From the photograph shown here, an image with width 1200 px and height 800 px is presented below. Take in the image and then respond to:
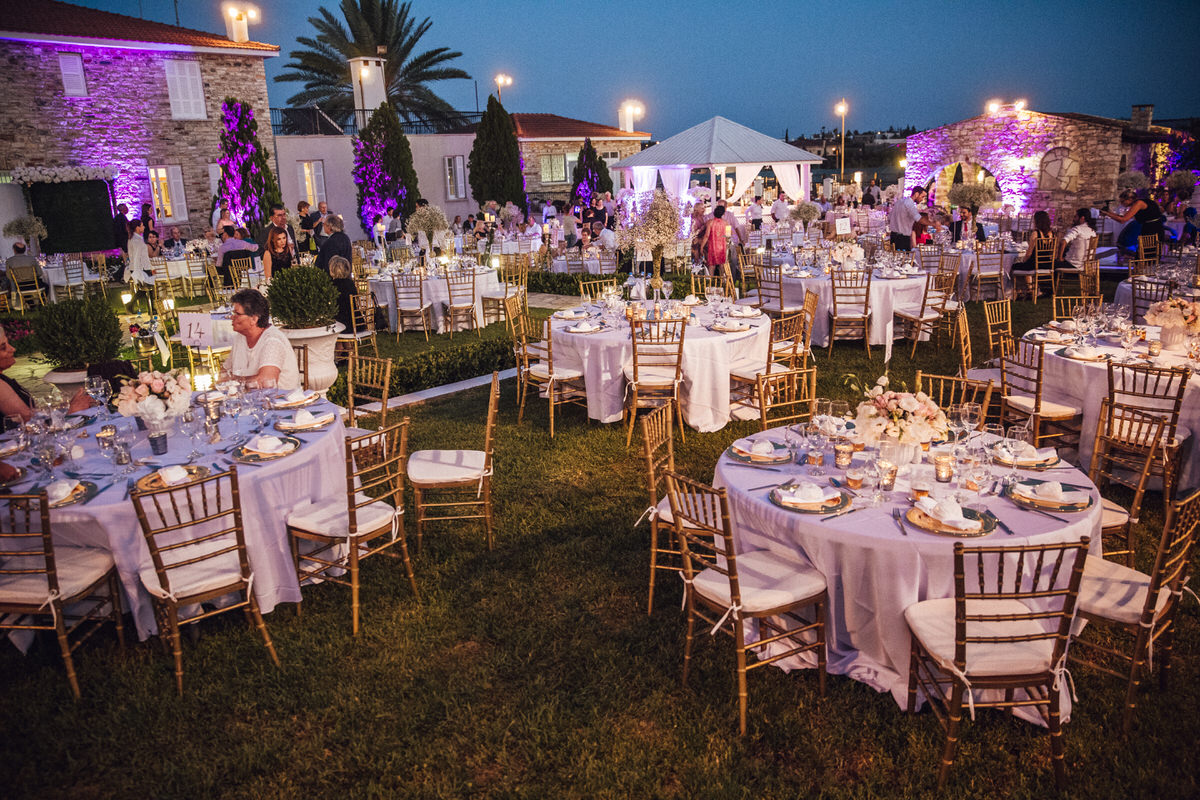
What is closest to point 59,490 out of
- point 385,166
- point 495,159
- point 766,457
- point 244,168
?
point 766,457

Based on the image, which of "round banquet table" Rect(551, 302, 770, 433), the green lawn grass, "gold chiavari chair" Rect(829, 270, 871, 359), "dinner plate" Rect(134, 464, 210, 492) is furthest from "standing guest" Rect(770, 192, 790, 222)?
"dinner plate" Rect(134, 464, 210, 492)

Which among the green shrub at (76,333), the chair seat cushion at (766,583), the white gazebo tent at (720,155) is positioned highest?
the white gazebo tent at (720,155)

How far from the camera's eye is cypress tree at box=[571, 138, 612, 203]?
23422mm

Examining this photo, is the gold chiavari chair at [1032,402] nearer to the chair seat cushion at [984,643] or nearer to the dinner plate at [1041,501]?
the dinner plate at [1041,501]

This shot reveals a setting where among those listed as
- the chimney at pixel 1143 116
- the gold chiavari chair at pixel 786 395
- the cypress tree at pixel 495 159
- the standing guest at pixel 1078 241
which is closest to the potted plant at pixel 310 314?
the gold chiavari chair at pixel 786 395

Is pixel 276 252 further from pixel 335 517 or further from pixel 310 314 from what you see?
pixel 335 517

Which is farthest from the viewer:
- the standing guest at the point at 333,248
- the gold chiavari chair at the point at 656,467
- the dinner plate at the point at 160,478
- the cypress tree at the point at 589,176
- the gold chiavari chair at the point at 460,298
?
the cypress tree at the point at 589,176

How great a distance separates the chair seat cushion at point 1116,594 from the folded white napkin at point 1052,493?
0.97 ft

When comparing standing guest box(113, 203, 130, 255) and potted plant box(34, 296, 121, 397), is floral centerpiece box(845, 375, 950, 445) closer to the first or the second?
potted plant box(34, 296, 121, 397)

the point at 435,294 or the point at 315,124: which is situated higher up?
the point at 315,124

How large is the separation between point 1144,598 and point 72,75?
2387 cm

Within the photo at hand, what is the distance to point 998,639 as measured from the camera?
2.72m

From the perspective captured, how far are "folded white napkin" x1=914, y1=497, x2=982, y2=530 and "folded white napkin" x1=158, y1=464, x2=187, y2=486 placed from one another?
3.50m

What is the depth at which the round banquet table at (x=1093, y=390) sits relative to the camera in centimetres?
502
